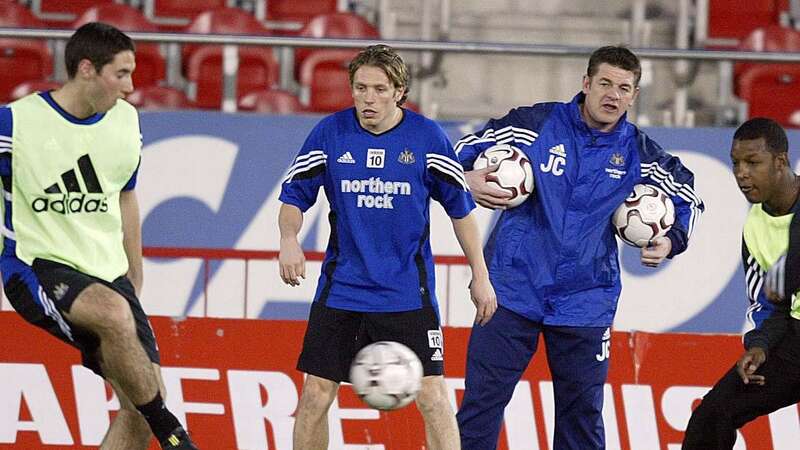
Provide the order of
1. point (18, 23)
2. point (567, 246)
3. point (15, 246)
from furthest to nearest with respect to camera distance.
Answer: point (18, 23) < point (567, 246) < point (15, 246)

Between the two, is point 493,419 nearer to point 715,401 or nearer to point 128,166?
point 715,401

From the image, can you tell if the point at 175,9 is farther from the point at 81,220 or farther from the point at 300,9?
the point at 81,220

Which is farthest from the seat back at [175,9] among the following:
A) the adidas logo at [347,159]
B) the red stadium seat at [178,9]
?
the adidas logo at [347,159]

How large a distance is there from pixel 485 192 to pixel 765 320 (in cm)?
140

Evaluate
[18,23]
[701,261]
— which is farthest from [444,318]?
[18,23]

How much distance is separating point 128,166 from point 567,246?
2.07m

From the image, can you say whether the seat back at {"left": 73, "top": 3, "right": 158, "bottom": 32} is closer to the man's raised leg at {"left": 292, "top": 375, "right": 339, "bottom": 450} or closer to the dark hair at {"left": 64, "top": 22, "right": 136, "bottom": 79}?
the dark hair at {"left": 64, "top": 22, "right": 136, "bottom": 79}

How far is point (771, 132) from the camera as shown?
619cm

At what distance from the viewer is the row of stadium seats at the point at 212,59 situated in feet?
36.8

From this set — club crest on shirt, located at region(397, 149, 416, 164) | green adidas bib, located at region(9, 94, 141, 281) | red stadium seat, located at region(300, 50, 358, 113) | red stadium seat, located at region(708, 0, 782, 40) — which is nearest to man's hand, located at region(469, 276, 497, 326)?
club crest on shirt, located at region(397, 149, 416, 164)

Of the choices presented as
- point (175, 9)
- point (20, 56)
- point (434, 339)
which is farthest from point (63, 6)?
point (434, 339)

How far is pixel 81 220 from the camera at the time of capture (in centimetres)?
606

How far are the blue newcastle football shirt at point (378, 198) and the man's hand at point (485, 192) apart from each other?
0.22 m

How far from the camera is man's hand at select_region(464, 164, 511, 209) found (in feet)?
21.1
